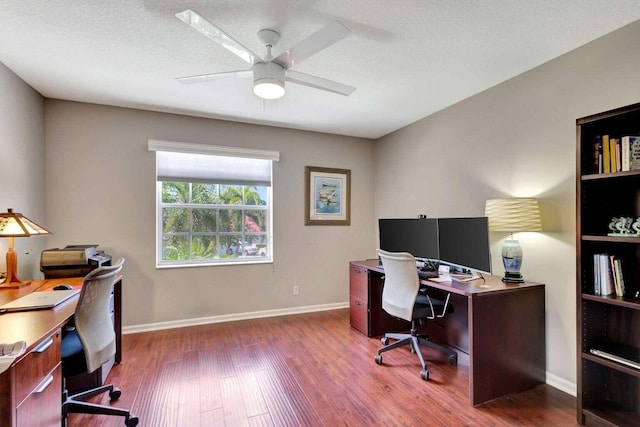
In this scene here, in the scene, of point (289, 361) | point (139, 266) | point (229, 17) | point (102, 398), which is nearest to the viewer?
point (229, 17)

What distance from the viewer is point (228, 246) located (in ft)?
12.7

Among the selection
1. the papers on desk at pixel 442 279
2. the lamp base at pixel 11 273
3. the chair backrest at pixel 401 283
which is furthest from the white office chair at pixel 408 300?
the lamp base at pixel 11 273

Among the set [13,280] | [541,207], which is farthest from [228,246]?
[541,207]

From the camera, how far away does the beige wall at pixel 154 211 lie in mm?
3168

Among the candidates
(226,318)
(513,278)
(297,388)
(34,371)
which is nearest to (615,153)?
(513,278)

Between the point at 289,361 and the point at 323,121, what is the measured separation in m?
2.73

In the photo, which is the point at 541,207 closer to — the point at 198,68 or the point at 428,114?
the point at 428,114

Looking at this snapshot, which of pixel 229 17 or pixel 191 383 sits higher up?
pixel 229 17

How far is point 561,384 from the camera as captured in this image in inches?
88.4

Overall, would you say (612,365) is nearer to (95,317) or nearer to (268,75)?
(268,75)

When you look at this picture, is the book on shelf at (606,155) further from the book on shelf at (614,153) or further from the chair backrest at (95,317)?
the chair backrest at (95,317)

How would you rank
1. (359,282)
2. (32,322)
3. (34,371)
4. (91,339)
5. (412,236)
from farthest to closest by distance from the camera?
1. (359,282)
2. (412,236)
3. (91,339)
4. (32,322)
5. (34,371)

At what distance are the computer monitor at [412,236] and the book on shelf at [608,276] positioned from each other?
1.19m

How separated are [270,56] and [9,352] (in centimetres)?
194
